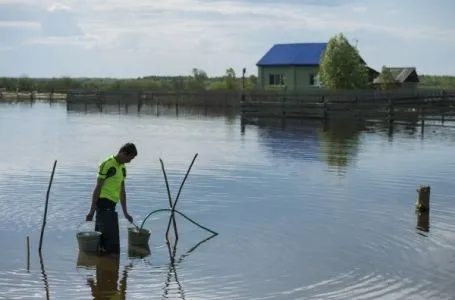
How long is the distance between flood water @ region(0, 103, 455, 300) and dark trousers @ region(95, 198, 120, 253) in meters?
0.31

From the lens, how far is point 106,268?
9.77 metres

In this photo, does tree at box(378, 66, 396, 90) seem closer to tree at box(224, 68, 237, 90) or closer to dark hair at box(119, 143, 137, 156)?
tree at box(224, 68, 237, 90)

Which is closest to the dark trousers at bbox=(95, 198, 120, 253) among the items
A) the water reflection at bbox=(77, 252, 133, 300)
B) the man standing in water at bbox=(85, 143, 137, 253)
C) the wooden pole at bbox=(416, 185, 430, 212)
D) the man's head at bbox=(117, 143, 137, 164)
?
the man standing in water at bbox=(85, 143, 137, 253)

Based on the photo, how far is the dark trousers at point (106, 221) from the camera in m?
10.0

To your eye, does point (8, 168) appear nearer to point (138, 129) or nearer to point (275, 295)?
point (275, 295)

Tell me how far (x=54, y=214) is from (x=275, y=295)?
18.8 feet

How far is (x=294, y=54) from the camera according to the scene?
222 ft

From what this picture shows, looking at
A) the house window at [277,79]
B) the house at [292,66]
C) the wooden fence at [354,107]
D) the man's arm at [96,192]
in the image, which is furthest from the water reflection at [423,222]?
the house window at [277,79]

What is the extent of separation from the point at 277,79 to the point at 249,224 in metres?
56.2

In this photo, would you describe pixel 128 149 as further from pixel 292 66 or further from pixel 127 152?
pixel 292 66

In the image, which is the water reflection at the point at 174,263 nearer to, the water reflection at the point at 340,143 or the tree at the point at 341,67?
the water reflection at the point at 340,143

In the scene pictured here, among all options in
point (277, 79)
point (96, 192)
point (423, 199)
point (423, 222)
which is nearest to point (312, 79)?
point (277, 79)

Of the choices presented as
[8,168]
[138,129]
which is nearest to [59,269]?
[8,168]

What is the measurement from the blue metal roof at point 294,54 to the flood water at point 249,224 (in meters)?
40.5
